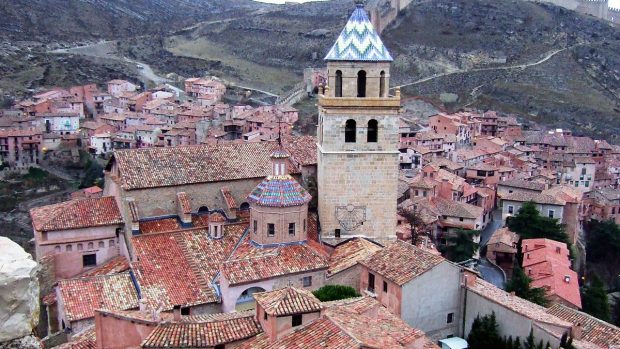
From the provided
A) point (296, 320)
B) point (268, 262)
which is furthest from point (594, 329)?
point (296, 320)

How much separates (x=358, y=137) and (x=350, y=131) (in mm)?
357

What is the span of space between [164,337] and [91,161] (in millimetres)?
42488

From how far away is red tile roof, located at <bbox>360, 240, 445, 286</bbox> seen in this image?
18484 millimetres

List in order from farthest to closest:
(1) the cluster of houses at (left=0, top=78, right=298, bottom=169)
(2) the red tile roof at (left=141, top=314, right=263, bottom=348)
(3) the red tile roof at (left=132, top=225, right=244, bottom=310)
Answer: (1) the cluster of houses at (left=0, top=78, right=298, bottom=169), (3) the red tile roof at (left=132, top=225, right=244, bottom=310), (2) the red tile roof at (left=141, top=314, right=263, bottom=348)

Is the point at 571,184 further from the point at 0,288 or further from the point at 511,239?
the point at 0,288

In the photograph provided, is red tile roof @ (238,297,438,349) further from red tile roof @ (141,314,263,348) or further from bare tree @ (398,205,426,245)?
bare tree @ (398,205,426,245)

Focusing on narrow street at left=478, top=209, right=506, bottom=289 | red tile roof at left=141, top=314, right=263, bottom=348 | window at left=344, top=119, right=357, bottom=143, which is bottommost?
narrow street at left=478, top=209, right=506, bottom=289

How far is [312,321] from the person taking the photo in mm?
14039

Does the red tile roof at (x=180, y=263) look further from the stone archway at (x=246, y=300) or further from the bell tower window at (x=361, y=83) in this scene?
the bell tower window at (x=361, y=83)

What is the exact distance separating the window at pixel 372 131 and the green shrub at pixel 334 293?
5.42 meters

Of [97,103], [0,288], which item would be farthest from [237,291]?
[97,103]

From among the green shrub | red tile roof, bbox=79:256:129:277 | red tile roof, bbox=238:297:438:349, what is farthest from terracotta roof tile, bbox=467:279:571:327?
red tile roof, bbox=79:256:129:277

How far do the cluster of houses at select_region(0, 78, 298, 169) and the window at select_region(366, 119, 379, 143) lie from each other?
2688 cm

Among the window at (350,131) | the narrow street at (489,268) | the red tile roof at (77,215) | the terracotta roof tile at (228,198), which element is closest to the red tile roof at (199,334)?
the terracotta roof tile at (228,198)
